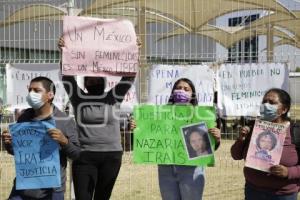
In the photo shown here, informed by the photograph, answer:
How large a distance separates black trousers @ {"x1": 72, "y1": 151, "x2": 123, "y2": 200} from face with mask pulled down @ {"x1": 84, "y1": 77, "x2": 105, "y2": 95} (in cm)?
62

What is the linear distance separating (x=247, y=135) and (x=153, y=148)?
3.49 ft

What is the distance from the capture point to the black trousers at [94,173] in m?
4.97

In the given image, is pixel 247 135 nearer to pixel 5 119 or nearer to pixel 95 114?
pixel 95 114

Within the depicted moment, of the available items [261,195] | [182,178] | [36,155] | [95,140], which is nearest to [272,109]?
[261,195]

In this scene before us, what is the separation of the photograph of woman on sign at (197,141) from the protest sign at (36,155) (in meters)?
1.31

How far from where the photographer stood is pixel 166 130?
4.98 metres

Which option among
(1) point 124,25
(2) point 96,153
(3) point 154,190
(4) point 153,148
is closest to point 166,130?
(4) point 153,148

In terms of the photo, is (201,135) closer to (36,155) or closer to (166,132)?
(166,132)

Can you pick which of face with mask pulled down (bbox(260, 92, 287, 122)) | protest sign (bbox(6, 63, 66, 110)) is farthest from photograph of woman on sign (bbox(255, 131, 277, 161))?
protest sign (bbox(6, 63, 66, 110))

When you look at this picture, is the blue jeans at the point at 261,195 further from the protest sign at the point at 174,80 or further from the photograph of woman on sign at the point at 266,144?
the protest sign at the point at 174,80

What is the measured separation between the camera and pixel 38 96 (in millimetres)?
4078

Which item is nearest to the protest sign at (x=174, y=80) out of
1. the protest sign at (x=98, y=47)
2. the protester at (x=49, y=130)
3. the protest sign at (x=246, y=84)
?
the protest sign at (x=246, y=84)

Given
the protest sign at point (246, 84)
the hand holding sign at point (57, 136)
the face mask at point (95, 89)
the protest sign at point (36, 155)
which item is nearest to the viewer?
Result: the hand holding sign at point (57, 136)

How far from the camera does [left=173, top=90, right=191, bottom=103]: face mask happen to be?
4820 millimetres
